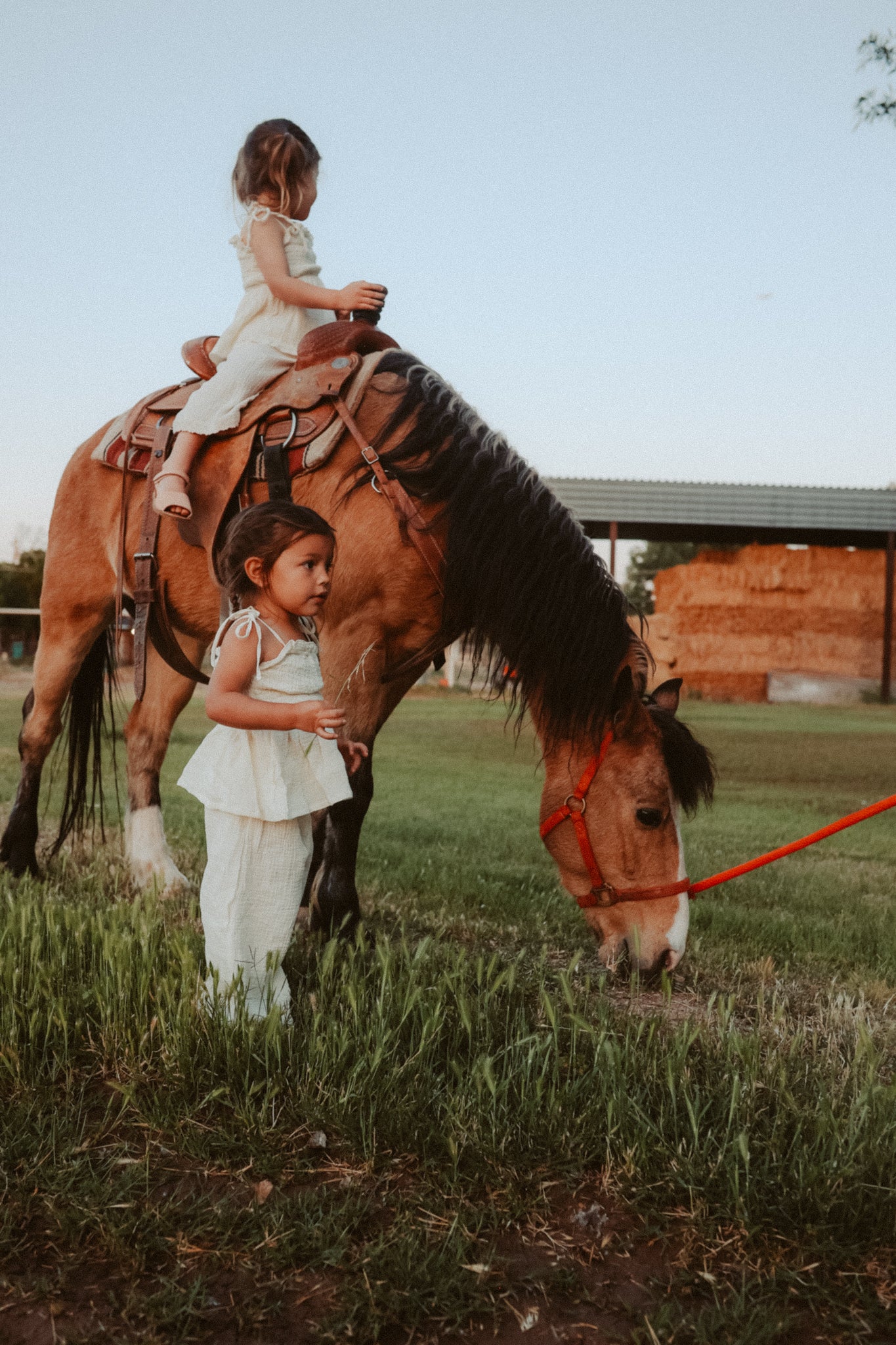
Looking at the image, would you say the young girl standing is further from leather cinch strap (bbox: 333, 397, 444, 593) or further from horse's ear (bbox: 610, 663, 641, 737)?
horse's ear (bbox: 610, 663, 641, 737)

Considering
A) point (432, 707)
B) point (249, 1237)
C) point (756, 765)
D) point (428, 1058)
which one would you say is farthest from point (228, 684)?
point (432, 707)

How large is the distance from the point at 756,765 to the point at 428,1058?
24.1ft

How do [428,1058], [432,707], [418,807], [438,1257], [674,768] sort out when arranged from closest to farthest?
1. [438,1257]
2. [428,1058]
3. [674,768]
4. [418,807]
5. [432,707]

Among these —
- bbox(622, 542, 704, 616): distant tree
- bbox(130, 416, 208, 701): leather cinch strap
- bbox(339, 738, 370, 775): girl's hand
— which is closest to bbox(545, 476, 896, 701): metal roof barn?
bbox(130, 416, 208, 701): leather cinch strap

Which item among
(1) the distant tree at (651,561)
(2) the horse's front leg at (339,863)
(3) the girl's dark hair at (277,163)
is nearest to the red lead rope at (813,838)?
(2) the horse's front leg at (339,863)

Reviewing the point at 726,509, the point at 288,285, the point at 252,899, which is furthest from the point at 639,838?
the point at 726,509

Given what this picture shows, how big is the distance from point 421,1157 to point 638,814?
130cm

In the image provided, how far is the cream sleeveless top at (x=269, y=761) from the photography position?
2135mm

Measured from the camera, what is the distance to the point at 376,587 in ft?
9.90

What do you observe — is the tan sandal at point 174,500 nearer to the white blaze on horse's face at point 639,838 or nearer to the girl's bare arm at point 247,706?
the girl's bare arm at point 247,706

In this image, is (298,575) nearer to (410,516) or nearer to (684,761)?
(410,516)

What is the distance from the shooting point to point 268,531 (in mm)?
2127

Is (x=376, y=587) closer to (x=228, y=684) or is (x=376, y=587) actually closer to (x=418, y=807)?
(x=228, y=684)

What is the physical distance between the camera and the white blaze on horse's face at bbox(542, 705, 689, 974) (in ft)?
9.20
